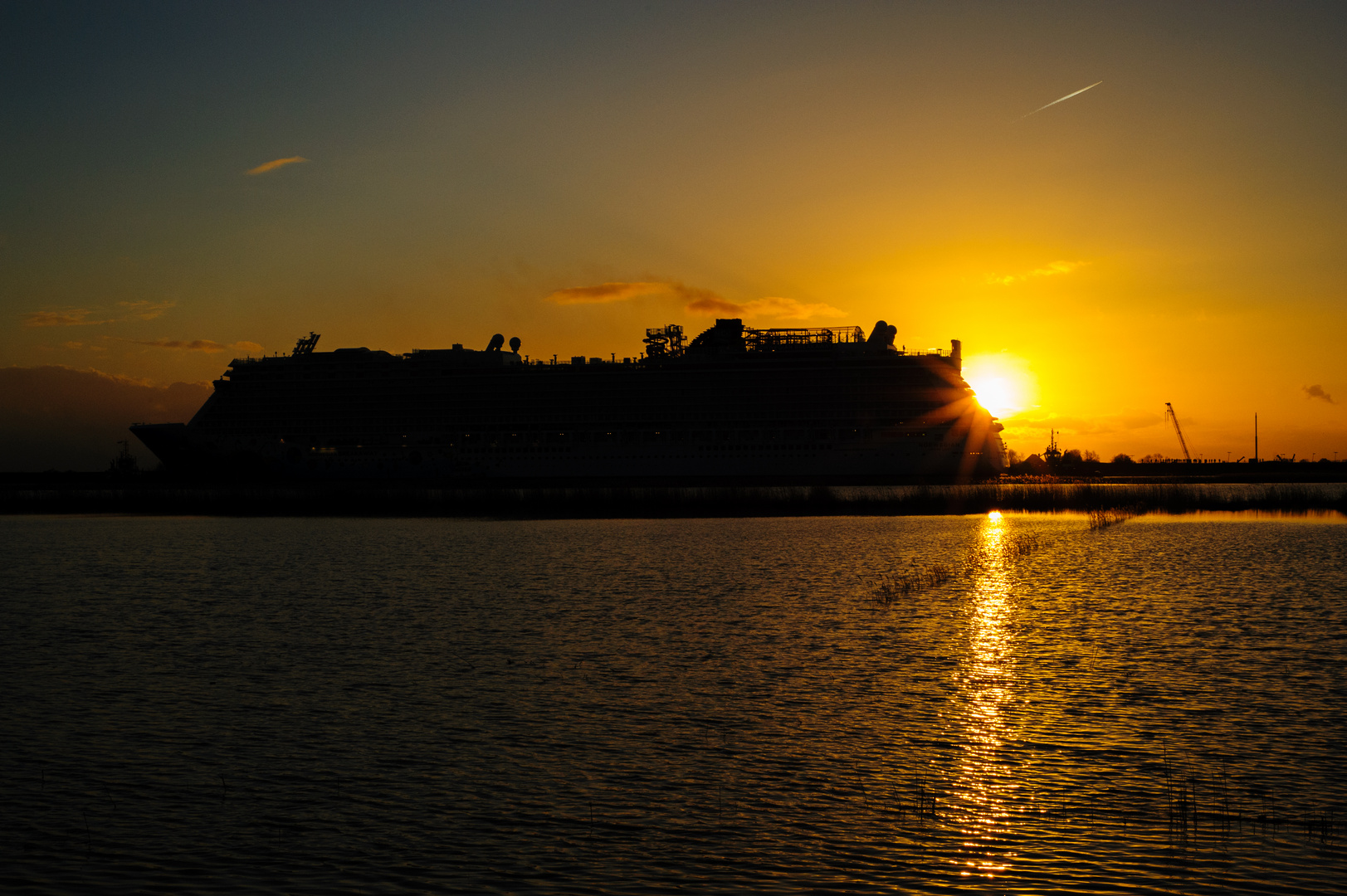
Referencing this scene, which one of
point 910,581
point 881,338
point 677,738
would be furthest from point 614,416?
point 677,738

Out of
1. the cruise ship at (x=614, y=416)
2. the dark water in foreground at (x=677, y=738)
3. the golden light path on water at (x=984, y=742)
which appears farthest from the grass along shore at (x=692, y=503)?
the golden light path on water at (x=984, y=742)

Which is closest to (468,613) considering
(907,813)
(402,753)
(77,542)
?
(402,753)

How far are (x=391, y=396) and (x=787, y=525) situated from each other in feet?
260

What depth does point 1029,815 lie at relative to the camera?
418 inches

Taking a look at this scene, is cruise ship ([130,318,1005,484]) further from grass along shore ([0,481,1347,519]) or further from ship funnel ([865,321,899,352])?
grass along shore ([0,481,1347,519])

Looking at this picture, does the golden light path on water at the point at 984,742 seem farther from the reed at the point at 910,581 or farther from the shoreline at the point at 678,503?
the shoreline at the point at 678,503

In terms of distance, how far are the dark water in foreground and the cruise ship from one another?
268ft

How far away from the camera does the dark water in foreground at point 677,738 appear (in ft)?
31.4

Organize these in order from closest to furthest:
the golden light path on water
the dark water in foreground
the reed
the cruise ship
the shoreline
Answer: the dark water in foreground → the golden light path on water → the reed → the shoreline → the cruise ship

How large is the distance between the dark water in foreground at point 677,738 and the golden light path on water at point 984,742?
6 cm

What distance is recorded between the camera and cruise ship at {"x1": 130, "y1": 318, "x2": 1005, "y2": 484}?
11200 centimetres

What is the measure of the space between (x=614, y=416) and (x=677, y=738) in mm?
104126

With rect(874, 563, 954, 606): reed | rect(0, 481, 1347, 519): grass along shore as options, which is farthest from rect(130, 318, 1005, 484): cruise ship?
rect(874, 563, 954, 606): reed

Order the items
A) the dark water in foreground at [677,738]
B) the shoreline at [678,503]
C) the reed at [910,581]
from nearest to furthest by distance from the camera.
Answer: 1. the dark water in foreground at [677,738]
2. the reed at [910,581]
3. the shoreline at [678,503]
